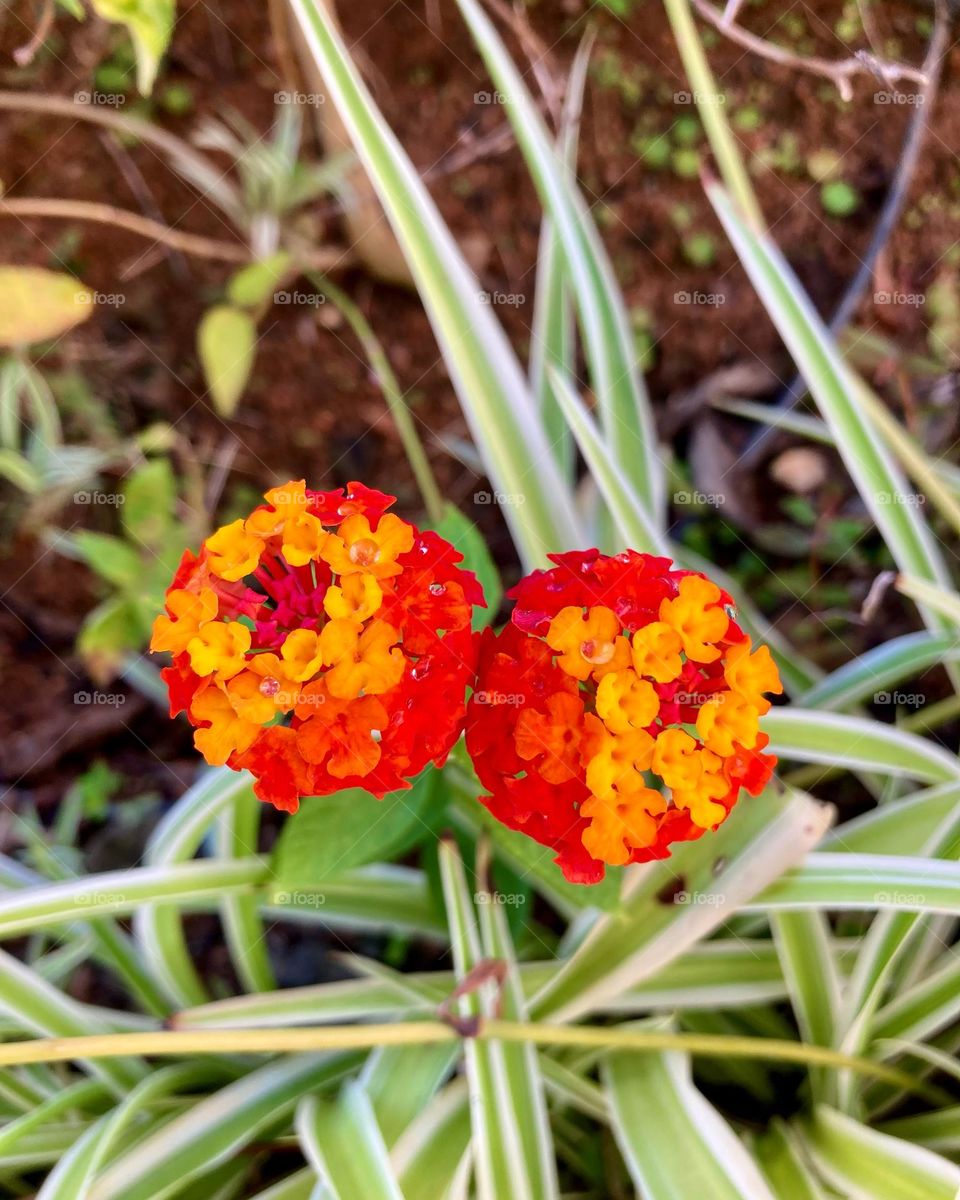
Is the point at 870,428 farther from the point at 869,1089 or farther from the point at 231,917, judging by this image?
the point at 231,917

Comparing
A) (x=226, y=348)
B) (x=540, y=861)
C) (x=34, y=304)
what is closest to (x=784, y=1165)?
(x=540, y=861)

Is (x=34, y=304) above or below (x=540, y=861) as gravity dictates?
above

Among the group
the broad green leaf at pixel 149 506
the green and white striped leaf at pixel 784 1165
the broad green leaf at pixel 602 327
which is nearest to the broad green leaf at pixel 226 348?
the broad green leaf at pixel 149 506

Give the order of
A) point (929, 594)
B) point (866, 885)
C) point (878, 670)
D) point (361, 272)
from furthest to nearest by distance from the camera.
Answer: point (361, 272), point (878, 670), point (929, 594), point (866, 885)

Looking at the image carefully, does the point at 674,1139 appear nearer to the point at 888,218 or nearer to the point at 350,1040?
the point at 350,1040

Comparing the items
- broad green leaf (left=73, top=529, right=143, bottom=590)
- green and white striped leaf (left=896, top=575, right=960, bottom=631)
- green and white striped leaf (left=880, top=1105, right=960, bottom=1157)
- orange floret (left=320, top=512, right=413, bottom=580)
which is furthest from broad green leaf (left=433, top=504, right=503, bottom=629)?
green and white striped leaf (left=880, top=1105, right=960, bottom=1157)

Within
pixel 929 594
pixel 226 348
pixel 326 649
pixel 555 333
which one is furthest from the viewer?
pixel 226 348

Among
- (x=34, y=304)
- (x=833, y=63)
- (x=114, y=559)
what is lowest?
(x=114, y=559)

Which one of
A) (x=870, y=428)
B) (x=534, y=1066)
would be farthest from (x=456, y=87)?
(x=534, y=1066)
